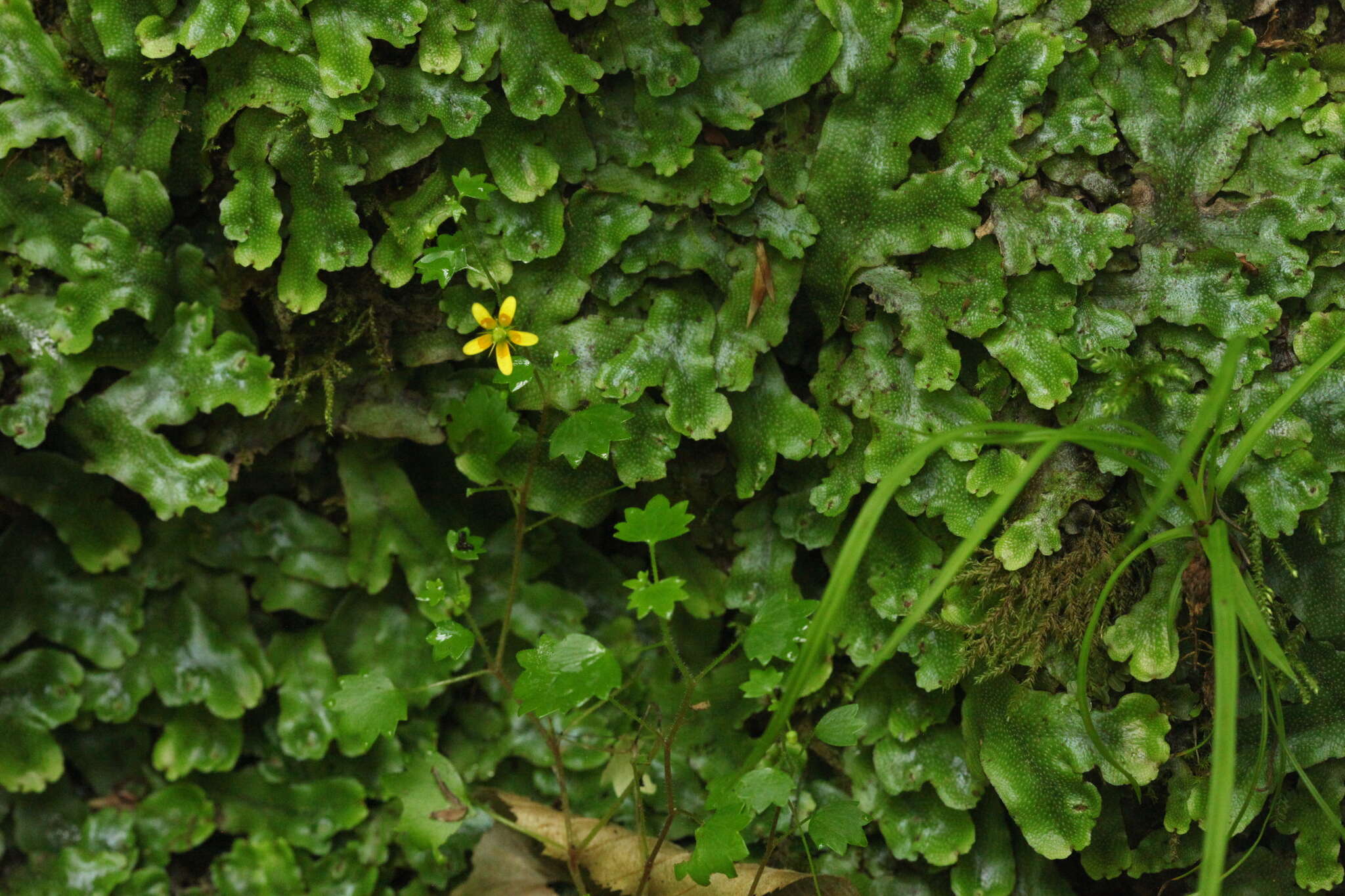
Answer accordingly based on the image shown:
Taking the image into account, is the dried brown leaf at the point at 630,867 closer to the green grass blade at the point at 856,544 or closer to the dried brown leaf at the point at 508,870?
the dried brown leaf at the point at 508,870

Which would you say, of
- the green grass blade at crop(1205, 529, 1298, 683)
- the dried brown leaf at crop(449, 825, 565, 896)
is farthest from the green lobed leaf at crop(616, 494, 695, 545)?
the dried brown leaf at crop(449, 825, 565, 896)

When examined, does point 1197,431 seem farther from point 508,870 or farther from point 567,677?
point 508,870

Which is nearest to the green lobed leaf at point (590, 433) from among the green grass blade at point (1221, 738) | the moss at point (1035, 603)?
the moss at point (1035, 603)

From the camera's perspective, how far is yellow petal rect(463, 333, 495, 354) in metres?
1.64

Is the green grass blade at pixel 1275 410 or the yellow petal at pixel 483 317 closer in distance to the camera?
the green grass blade at pixel 1275 410

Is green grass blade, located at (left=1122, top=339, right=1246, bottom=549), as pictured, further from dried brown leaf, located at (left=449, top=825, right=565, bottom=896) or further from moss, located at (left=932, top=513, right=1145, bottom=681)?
dried brown leaf, located at (left=449, top=825, right=565, bottom=896)

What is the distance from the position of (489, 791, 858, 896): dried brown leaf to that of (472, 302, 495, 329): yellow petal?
1.03 m

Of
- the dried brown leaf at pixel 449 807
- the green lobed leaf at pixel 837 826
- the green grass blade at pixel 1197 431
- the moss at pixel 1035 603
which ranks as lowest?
the dried brown leaf at pixel 449 807

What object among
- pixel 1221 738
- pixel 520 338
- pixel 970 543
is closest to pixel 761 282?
pixel 520 338

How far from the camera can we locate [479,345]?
1.67 meters

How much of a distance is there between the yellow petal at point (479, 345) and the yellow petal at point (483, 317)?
18 millimetres

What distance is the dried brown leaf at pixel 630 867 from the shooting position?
180 centimetres

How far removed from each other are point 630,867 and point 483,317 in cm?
113

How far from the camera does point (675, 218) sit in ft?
6.21
